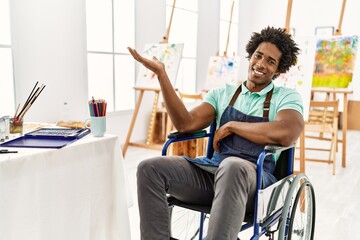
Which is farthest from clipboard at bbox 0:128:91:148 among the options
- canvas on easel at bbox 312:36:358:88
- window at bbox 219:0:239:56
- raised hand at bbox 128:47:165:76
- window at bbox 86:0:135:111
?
window at bbox 219:0:239:56

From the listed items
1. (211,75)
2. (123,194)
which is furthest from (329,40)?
(123,194)

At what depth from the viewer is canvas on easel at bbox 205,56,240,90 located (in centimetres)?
472

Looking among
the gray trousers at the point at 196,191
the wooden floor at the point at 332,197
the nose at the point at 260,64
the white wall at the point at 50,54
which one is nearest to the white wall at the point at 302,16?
the wooden floor at the point at 332,197

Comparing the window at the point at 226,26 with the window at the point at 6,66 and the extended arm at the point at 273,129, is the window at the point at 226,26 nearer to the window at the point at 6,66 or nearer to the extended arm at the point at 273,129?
the window at the point at 6,66

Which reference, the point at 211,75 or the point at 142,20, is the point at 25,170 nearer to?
A: the point at 142,20

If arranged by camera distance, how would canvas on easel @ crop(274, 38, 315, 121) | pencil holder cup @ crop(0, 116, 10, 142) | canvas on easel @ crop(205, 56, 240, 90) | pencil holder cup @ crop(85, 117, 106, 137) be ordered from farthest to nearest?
canvas on easel @ crop(205, 56, 240, 90), canvas on easel @ crop(274, 38, 315, 121), pencil holder cup @ crop(85, 117, 106, 137), pencil holder cup @ crop(0, 116, 10, 142)

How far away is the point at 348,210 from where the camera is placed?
2555mm

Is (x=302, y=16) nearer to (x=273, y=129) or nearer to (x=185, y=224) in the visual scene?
(x=185, y=224)

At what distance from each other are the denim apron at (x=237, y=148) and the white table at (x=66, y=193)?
0.36m

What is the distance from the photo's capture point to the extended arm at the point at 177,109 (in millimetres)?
1563

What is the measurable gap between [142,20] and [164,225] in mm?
3449

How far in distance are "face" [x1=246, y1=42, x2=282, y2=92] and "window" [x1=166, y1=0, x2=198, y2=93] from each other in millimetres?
3498

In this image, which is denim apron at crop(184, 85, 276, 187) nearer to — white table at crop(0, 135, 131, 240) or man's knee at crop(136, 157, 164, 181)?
man's knee at crop(136, 157, 164, 181)

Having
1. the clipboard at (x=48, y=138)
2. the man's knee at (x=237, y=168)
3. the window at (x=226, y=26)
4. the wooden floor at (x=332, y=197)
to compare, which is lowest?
the wooden floor at (x=332, y=197)
